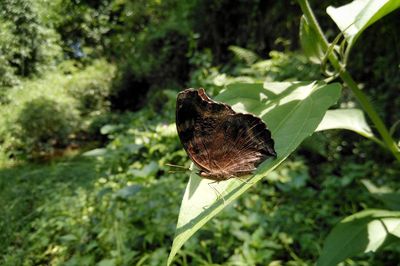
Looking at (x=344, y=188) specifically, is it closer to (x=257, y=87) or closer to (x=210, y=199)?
→ (x=257, y=87)

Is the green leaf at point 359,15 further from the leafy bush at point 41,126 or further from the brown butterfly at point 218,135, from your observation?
the leafy bush at point 41,126

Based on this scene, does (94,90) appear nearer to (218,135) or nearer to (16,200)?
(16,200)

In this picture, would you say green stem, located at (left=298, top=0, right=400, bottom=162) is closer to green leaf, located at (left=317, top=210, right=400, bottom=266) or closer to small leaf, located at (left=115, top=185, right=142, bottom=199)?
green leaf, located at (left=317, top=210, right=400, bottom=266)

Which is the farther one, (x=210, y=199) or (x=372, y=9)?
(x=372, y=9)

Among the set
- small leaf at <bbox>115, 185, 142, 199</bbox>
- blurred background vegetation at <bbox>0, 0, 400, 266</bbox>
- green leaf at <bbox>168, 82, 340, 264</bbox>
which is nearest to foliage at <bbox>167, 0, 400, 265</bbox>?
green leaf at <bbox>168, 82, 340, 264</bbox>

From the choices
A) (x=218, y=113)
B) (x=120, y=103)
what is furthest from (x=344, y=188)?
(x=120, y=103)
